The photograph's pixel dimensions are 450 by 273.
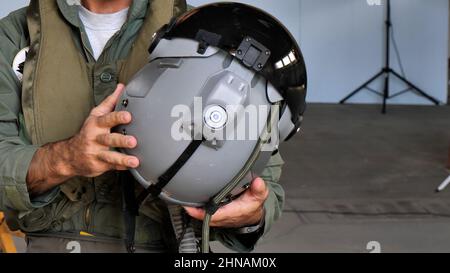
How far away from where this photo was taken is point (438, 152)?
5.89 m

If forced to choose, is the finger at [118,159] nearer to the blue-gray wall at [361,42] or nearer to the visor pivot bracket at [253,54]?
the visor pivot bracket at [253,54]

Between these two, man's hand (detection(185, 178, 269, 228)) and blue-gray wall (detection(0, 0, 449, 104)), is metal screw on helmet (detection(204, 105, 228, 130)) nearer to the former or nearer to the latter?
man's hand (detection(185, 178, 269, 228))

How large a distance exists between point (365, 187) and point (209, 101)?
3850 millimetres

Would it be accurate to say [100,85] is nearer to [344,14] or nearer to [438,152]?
[438,152]

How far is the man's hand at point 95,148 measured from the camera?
1.07 meters

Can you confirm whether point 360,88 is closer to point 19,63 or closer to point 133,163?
point 19,63

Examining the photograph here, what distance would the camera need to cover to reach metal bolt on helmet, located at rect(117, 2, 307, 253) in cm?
110

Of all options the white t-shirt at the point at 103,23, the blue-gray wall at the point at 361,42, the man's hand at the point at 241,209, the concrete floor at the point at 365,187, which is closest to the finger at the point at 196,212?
the man's hand at the point at 241,209

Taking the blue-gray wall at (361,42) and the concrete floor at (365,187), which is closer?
the concrete floor at (365,187)

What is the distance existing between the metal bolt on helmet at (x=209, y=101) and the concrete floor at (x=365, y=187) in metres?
2.36

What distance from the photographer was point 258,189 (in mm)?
1245

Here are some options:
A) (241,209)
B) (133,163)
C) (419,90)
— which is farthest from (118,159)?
(419,90)

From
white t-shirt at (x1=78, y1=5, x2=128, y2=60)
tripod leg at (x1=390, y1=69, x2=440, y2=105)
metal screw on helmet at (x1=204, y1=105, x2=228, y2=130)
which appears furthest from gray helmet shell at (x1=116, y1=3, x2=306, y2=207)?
tripod leg at (x1=390, y1=69, x2=440, y2=105)

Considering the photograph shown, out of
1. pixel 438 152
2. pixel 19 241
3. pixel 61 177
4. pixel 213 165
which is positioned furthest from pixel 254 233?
pixel 438 152
